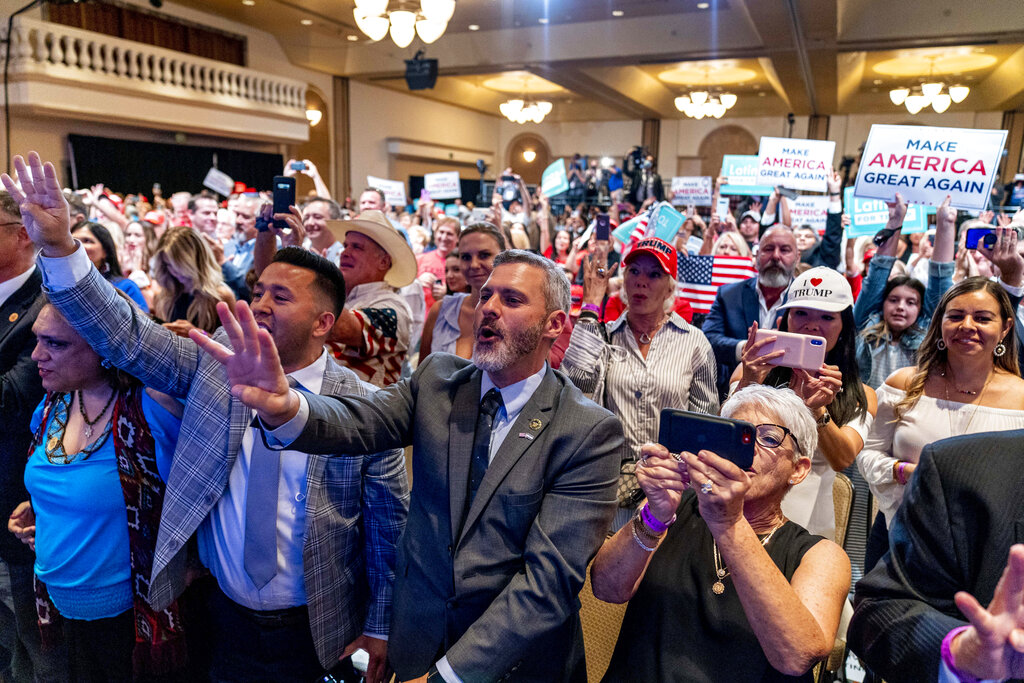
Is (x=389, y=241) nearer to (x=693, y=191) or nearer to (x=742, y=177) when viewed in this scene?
(x=742, y=177)

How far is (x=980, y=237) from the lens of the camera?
2662 millimetres

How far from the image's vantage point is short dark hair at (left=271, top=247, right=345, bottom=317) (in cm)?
184

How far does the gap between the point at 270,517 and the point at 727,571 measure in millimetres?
1053

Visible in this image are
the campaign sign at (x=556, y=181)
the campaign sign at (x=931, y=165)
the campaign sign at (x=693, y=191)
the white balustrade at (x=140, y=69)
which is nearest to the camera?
the campaign sign at (x=931, y=165)

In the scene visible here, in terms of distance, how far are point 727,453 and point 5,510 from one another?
2085 mm

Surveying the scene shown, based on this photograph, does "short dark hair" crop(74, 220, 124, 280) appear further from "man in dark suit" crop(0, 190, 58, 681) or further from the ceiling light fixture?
the ceiling light fixture

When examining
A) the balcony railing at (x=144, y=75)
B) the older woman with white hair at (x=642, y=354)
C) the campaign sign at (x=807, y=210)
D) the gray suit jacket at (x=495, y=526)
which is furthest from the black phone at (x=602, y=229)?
the balcony railing at (x=144, y=75)

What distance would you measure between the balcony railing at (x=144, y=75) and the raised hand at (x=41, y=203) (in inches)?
387

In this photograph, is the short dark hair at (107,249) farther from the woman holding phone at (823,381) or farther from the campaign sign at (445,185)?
the campaign sign at (445,185)

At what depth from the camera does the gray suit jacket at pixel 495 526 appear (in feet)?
4.39

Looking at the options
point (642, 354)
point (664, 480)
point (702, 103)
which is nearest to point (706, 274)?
point (642, 354)

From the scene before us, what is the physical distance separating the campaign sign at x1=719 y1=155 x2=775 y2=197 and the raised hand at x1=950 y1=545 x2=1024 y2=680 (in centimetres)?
Result: 590

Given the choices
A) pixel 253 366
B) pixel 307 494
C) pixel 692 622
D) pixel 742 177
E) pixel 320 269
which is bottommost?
pixel 692 622

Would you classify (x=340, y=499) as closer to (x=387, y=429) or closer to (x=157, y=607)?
(x=387, y=429)
